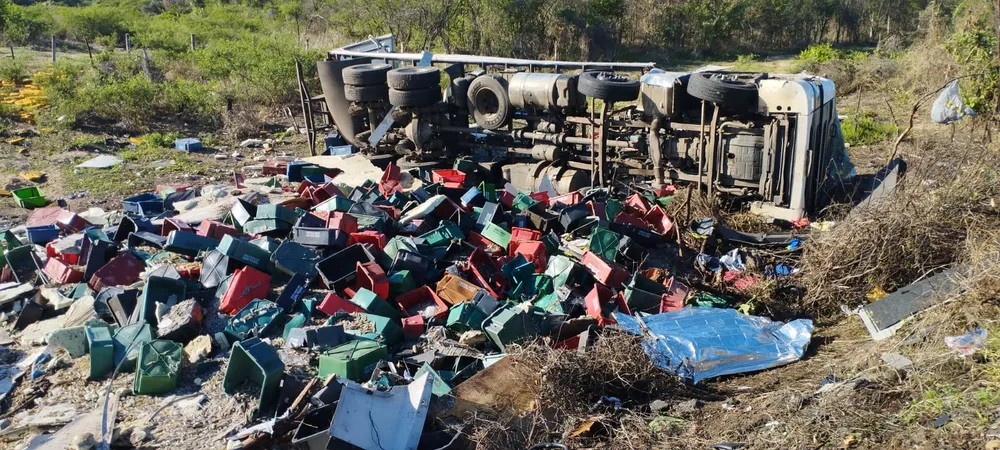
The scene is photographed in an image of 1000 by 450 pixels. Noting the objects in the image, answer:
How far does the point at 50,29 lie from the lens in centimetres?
2191

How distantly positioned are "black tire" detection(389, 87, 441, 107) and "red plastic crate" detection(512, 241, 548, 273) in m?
3.34

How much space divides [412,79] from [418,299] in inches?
151

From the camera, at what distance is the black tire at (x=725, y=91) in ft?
23.1

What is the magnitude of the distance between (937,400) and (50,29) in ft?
80.1

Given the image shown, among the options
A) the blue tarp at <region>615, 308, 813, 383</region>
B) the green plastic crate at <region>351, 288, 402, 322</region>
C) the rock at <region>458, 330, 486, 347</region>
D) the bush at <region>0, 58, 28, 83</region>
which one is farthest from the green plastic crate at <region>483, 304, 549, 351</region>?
the bush at <region>0, 58, 28, 83</region>

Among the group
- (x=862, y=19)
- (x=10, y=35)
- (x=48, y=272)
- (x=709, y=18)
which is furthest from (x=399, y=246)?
(x=862, y=19)

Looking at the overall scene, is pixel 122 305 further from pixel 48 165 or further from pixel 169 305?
pixel 48 165

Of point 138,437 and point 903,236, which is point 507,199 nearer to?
point 903,236

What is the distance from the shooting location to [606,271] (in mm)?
6121

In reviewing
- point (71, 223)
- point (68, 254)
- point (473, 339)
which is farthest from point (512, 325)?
point (71, 223)

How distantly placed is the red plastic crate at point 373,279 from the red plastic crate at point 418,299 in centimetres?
14

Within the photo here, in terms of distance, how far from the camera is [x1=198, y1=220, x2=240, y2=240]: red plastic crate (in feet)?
21.9

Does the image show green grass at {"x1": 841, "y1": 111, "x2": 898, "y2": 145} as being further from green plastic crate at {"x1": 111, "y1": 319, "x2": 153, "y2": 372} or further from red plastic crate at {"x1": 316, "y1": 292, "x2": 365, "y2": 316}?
green plastic crate at {"x1": 111, "y1": 319, "x2": 153, "y2": 372}

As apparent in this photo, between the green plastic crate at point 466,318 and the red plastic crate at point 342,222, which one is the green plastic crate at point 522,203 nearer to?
the red plastic crate at point 342,222
